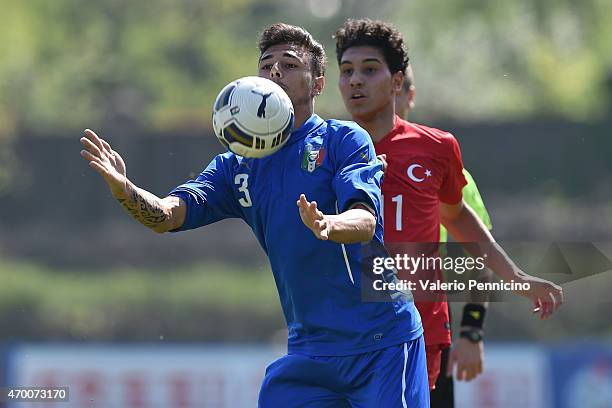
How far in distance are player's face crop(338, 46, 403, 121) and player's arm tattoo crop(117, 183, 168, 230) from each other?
4.88 ft

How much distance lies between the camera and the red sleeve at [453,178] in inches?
277

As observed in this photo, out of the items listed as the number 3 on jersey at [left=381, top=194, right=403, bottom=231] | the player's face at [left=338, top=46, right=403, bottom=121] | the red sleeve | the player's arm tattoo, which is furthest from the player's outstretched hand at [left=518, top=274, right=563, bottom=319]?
the player's arm tattoo

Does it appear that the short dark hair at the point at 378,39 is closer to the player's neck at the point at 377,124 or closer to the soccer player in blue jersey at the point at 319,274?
the player's neck at the point at 377,124

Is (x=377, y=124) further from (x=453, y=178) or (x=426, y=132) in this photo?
(x=453, y=178)

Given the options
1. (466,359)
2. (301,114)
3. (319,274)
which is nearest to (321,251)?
(319,274)

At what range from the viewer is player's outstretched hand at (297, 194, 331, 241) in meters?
5.16

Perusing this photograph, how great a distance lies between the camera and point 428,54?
33969 mm

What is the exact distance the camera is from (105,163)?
18.8 ft

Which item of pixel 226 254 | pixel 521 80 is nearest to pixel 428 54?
pixel 521 80

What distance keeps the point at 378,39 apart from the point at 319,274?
1801 mm

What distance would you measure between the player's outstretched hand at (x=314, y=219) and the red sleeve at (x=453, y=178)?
199 cm

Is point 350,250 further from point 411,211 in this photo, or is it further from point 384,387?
Result: point 411,211

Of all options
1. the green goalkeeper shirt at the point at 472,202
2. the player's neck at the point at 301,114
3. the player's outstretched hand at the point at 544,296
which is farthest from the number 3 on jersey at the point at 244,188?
the green goalkeeper shirt at the point at 472,202

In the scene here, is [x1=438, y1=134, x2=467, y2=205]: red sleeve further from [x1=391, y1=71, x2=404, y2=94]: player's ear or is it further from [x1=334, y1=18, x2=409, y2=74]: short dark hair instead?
[x1=334, y1=18, x2=409, y2=74]: short dark hair
